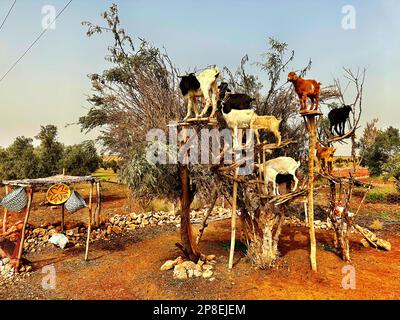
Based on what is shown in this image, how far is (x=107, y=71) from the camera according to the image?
701 inches

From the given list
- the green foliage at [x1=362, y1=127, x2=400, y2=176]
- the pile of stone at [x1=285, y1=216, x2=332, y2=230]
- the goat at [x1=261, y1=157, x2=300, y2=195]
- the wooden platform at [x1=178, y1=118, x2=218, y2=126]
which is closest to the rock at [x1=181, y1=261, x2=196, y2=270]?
the goat at [x1=261, y1=157, x2=300, y2=195]

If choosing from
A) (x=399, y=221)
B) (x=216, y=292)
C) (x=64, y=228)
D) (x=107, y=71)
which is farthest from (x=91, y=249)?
(x=399, y=221)

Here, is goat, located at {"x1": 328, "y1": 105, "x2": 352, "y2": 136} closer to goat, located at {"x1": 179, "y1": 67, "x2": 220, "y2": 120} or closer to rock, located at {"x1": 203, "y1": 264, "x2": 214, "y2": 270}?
goat, located at {"x1": 179, "y1": 67, "x2": 220, "y2": 120}

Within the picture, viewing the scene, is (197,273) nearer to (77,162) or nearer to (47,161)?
(77,162)

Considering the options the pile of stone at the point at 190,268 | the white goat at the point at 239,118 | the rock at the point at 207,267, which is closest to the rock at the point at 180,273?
the pile of stone at the point at 190,268

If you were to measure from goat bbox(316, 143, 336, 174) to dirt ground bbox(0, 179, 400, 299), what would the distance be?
8.89ft

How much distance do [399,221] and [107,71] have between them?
1795 cm

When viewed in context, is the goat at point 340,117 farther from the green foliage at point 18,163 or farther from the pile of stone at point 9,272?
the green foliage at point 18,163

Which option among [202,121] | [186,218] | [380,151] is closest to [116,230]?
[186,218]

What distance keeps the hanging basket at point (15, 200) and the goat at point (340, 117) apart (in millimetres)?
9441

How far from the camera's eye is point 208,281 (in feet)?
23.5

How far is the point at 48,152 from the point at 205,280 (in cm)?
1793

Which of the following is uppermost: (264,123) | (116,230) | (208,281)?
(264,123)

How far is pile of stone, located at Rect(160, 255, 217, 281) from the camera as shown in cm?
740
